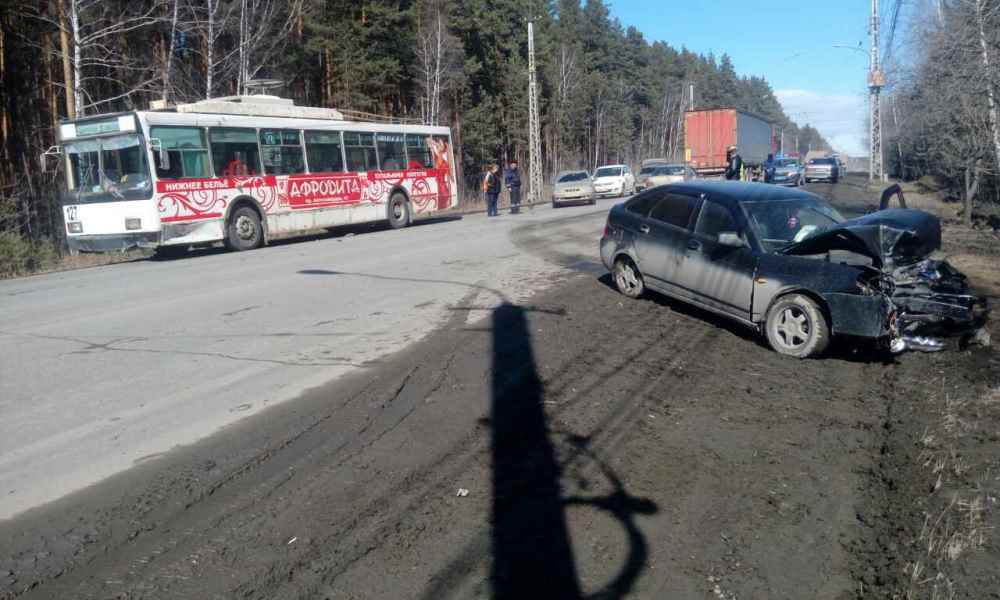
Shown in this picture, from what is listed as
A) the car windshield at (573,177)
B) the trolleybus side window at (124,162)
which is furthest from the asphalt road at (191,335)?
the car windshield at (573,177)

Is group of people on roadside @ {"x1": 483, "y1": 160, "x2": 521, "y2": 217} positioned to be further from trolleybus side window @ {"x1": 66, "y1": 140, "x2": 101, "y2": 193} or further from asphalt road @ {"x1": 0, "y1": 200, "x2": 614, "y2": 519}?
trolleybus side window @ {"x1": 66, "y1": 140, "x2": 101, "y2": 193}

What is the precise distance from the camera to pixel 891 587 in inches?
147

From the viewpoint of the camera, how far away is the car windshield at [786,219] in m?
8.88

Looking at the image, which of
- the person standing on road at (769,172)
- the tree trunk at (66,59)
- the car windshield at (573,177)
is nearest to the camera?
the tree trunk at (66,59)

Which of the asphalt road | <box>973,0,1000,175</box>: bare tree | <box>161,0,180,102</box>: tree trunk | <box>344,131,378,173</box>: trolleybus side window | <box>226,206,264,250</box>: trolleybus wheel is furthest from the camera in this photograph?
<box>161,0,180,102</box>: tree trunk

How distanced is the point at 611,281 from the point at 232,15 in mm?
25046

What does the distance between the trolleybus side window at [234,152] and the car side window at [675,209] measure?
38.4ft

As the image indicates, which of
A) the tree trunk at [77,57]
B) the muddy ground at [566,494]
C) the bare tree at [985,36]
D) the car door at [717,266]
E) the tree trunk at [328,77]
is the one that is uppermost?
the tree trunk at [328,77]

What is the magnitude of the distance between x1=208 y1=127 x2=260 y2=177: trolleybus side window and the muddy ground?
41.6 ft

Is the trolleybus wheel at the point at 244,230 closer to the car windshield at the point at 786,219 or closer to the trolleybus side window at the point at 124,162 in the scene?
the trolleybus side window at the point at 124,162

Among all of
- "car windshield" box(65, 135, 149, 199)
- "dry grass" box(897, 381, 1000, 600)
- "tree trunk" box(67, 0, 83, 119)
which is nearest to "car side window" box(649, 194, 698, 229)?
"dry grass" box(897, 381, 1000, 600)

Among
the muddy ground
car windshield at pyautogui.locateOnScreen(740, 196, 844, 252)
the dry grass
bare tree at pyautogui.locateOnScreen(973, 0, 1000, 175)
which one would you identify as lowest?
the dry grass

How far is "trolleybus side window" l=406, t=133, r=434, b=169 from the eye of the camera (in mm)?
25422

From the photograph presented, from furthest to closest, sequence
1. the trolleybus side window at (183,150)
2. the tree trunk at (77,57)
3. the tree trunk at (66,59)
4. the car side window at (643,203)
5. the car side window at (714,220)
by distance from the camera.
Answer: the tree trunk at (66,59)
the tree trunk at (77,57)
the trolleybus side window at (183,150)
the car side window at (643,203)
the car side window at (714,220)
